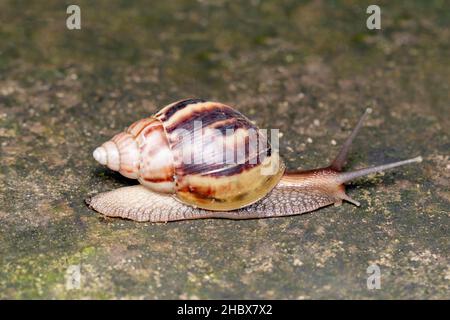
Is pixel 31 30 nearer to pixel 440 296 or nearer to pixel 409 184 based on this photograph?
pixel 409 184

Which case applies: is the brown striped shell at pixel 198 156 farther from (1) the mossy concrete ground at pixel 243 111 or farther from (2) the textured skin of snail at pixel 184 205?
(1) the mossy concrete ground at pixel 243 111

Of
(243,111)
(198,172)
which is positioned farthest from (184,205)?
(243,111)

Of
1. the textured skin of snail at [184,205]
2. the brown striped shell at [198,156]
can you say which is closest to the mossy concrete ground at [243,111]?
the textured skin of snail at [184,205]

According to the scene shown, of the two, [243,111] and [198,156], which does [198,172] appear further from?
[243,111]

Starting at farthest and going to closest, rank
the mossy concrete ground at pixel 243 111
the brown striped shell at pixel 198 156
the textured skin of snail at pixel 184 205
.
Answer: the textured skin of snail at pixel 184 205
the brown striped shell at pixel 198 156
the mossy concrete ground at pixel 243 111

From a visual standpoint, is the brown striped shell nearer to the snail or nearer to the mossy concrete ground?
the snail

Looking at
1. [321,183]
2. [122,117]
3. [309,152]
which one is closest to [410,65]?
[309,152]
